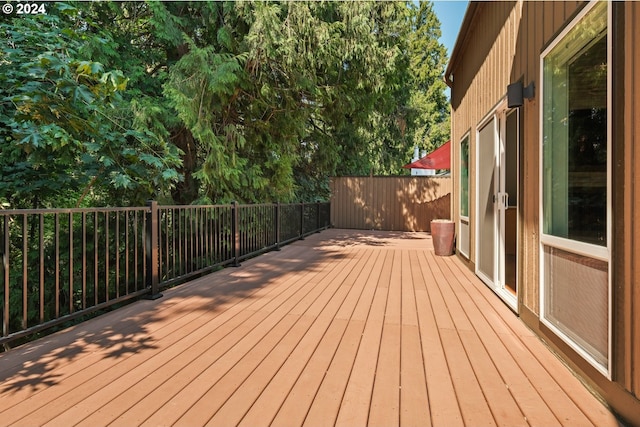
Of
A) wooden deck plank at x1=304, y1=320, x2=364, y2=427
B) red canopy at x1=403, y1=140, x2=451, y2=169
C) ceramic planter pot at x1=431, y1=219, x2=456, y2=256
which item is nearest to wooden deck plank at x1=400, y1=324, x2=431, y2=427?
wooden deck plank at x1=304, y1=320, x2=364, y2=427

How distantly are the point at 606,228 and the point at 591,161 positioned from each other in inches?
16.9

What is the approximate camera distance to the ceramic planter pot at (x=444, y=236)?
599 centimetres

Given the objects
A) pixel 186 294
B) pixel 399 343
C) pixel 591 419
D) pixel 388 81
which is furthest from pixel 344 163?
pixel 591 419

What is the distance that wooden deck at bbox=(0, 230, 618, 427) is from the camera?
1.50 meters

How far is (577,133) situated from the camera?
203 centimetres

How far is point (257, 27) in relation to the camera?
5418mm

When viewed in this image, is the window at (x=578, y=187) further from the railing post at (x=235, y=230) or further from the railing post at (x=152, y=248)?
the railing post at (x=235, y=230)

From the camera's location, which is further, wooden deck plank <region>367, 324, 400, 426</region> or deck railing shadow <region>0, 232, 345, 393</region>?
deck railing shadow <region>0, 232, 345, 393</region>

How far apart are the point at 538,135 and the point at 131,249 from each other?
516cm

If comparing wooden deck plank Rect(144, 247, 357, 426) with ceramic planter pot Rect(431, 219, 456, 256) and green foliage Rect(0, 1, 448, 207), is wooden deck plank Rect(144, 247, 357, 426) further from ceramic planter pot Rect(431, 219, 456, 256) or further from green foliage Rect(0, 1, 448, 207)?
ceramic planter pot Rect(431, 219, 456, 256)

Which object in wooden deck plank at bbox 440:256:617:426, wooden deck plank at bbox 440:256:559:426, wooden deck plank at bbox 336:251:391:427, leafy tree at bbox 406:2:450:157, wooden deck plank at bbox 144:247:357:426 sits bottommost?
wooden deck plank at bbox 440:256:617:426

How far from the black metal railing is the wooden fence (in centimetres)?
412

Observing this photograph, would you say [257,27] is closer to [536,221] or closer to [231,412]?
[536,221]

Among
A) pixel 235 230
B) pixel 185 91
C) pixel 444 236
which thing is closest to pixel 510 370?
pixel 235 230
